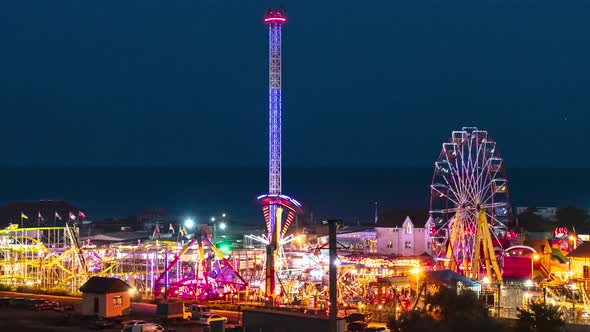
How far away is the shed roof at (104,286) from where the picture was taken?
34.9m

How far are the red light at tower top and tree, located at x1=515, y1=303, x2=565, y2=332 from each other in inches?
1105

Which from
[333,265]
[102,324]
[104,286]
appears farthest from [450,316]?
[104,286]

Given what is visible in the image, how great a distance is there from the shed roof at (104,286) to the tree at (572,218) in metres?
51.6

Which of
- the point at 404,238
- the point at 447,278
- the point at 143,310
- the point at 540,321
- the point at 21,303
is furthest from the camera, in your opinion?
the point at 404,238

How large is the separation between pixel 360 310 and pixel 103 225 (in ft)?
190

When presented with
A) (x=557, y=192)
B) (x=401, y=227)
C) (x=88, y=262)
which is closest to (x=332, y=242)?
(x=88, y=262)

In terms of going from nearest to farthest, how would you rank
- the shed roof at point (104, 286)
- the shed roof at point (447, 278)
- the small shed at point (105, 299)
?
the small shed at point (105, 299)
the shed roof at point (104, 286)
the shed roof at point (447, 278)

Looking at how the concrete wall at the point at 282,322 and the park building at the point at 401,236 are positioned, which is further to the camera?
the park building at the point at 401,236

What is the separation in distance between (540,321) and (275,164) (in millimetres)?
24722

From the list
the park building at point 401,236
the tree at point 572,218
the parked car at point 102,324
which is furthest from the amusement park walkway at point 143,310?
the tree at point 572,218

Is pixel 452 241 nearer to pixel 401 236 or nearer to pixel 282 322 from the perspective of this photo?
pixel 401 236

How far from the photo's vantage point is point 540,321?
25.3 m

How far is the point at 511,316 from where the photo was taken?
3422 cm

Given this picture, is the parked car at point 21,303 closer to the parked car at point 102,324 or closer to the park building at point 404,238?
the parked car at point 102,324
